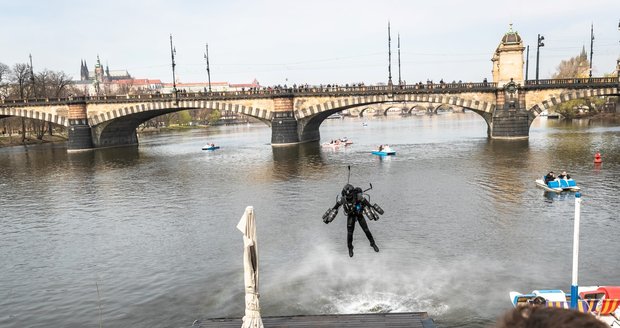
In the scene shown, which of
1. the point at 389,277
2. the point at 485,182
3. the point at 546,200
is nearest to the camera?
the point at 389,277

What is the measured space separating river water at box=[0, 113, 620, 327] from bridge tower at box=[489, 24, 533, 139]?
23071 millimetres

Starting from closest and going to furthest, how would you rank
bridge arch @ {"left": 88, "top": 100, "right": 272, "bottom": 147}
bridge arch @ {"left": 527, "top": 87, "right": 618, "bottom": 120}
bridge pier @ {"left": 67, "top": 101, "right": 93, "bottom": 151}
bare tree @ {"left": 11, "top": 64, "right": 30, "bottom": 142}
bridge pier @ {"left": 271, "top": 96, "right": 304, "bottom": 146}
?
bridge arch @ {"left": 527, "top": 87, "right": 618, "bottom": 120} → bridge pier @ {"left": 271, "top": 96, "right": 304, "bottom": 146} → bridge arch @ {"left": 88, "top": 100, "right": 272, "bottom": 147} → bridge pier @ {"left": 67, "top": 101, "right": 93, "bottom": 151} → bare tree @ {"left": 11, "top": 64, "right": 30, "bottom": 142}

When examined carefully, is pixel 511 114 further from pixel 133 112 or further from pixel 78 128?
pixel 78 128

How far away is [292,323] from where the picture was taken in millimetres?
10625

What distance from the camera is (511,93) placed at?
199ft

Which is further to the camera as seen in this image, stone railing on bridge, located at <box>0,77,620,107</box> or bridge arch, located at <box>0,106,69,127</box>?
bridge arch, located at <box>0,106,69,127</box>

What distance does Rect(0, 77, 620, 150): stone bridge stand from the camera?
199 feet

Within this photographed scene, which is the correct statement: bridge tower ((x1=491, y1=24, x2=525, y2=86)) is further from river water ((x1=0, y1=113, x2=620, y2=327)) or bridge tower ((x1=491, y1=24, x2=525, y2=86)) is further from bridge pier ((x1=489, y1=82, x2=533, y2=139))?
river water ((x1=0, y1=113, x2=620, y2=327))

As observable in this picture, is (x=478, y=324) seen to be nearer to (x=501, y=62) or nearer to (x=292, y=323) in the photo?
(x=292, y=323)

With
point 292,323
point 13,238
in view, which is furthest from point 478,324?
point 13,238

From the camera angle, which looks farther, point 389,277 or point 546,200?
point 546,200

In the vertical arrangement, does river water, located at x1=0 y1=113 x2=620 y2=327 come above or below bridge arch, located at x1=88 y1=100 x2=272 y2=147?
below

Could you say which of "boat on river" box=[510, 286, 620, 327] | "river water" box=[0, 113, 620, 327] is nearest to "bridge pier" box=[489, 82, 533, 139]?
"river water" box=[0, 113, 620, 327]

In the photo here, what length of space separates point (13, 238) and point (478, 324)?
20365 millimetres
